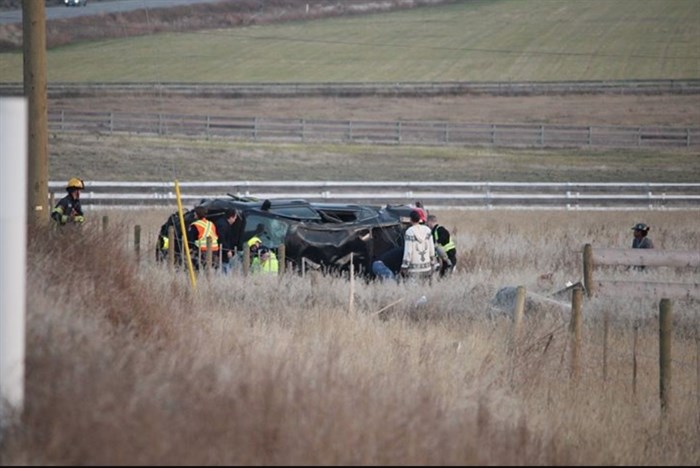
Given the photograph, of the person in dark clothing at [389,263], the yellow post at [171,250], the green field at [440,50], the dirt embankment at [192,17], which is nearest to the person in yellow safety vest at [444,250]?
the person in dark clothing at [389,263]

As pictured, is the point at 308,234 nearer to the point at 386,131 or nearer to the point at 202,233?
the point at 202,233

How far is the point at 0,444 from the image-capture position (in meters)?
5.88

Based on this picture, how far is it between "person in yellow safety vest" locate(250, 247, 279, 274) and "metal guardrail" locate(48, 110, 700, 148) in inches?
1353

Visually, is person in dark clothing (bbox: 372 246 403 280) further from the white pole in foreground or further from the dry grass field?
the white pole in foreground

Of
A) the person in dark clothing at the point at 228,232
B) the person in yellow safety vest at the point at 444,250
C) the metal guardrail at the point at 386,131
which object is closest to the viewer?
the person in dark clothing at the point at 228,232

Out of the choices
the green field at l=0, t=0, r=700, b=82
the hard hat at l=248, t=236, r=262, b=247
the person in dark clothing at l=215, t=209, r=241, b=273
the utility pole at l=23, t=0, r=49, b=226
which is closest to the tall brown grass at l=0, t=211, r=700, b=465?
the hard hat at l=248, t=236, r=262, b=247

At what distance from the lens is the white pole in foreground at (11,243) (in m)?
6.06

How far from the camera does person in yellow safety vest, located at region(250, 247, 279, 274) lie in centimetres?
1648

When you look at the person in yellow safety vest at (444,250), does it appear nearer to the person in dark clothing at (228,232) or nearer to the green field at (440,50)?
the person in dark clothing at (228,232)

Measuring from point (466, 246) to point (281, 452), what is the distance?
16717 millimetres

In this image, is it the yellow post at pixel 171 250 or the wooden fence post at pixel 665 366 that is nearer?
the wooden fence post at pixel 665 366

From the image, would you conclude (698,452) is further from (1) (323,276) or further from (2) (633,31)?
(2) (633,31)

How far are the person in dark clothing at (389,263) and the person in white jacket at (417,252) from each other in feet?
2.10

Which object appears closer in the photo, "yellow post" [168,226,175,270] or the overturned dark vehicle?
"yellow post" [168,226,175,270]
